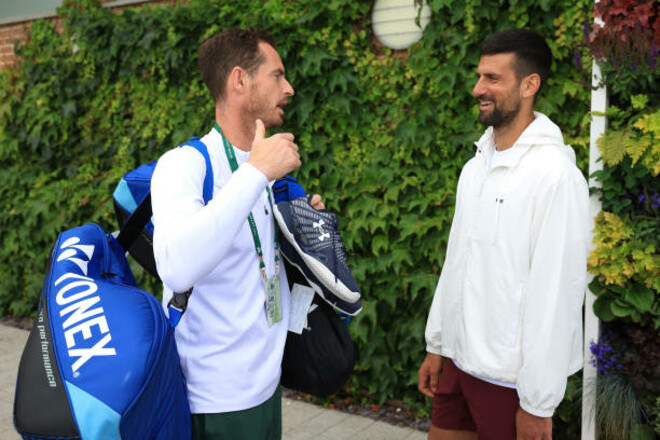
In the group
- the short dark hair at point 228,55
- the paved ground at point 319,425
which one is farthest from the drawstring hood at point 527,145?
the paved ground at point 319,425

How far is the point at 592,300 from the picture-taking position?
10.7 ft

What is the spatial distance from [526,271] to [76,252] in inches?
59.5

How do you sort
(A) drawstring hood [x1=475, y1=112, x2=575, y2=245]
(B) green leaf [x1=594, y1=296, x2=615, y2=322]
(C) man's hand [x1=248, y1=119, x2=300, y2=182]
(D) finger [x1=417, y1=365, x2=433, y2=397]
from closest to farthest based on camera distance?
(C) man's hand [x1=248, y1=119, x2=300, y2=182]
(A) drawstring hood [x1=475, y1=112, x2=575, y2=245]
(D) finger [x1=417, y1=365, x2=433, y2=397]
(B) green leaf [x1=594, y1=296, x2=615, y2=322]

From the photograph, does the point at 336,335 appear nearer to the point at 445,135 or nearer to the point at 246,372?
the point at 246,372

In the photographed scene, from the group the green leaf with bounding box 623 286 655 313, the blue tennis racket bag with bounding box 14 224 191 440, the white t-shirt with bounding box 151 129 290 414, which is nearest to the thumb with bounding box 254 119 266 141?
the white t-shirt with bounding box 151 129 290 414

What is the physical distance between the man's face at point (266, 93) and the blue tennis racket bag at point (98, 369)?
2.29 feet

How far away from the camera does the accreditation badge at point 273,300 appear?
1.82m

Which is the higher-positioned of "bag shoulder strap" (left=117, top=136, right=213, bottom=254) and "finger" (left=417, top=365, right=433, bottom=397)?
"bag shoulder strap" (left=117, top=136, right=213, bottom=254)

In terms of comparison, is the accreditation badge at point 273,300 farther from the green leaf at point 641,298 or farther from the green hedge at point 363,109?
the green hedge at point 363,109

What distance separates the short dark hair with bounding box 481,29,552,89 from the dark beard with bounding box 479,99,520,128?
14cm

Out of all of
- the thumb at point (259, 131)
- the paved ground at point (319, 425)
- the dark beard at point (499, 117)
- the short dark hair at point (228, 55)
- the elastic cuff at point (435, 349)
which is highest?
the short dark hair at point (228, 55)

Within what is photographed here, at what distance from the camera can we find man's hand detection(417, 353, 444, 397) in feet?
8.32

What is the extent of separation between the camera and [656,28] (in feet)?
9.73

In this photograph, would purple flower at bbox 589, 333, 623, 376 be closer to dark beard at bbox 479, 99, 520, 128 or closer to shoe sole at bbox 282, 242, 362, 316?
dark beard at bbox 479, 99, 520, 128
